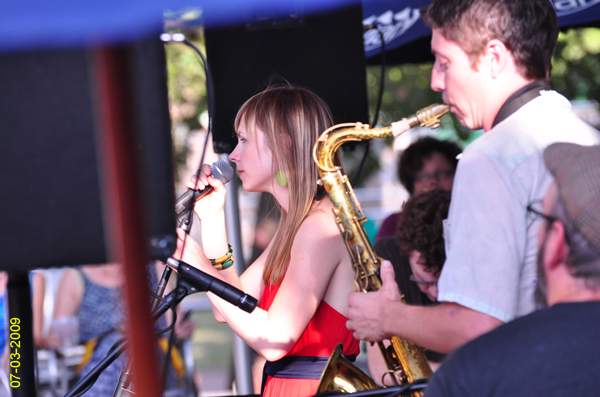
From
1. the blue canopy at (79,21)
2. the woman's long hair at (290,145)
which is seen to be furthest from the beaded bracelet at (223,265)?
the blue canopy at (79,21)

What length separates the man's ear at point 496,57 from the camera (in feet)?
4.96

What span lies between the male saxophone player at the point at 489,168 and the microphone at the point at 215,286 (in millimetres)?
345

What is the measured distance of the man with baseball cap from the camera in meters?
1.02

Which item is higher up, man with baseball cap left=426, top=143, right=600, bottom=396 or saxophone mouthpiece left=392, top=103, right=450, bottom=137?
saxophone mouthpiece left=392, top=103, right=450, bottom=137

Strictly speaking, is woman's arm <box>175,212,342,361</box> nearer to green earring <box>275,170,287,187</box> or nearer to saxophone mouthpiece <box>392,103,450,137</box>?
green earring <box>275,170,287,187</box>

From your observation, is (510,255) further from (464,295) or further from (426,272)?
(426,272)

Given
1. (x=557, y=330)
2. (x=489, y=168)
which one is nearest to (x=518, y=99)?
(x=489, y=168)

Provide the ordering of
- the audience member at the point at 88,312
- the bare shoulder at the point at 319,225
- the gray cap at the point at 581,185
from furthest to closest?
1. the audience member at the point at 88,312
2. the bare shoulder at the point at 319,225
3. the gray cap at the point at 581,185

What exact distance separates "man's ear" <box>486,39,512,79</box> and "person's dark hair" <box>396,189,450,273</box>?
1093 millimetres

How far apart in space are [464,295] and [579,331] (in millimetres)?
368

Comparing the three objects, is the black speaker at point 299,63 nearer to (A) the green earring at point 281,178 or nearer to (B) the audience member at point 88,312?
(A) the green earring at point 281,178

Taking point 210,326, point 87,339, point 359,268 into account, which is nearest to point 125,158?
point 359,268

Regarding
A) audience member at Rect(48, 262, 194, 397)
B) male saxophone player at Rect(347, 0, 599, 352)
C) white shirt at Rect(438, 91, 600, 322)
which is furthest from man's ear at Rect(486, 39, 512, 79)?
audience member at Rect(48, 262, 194, 397)
